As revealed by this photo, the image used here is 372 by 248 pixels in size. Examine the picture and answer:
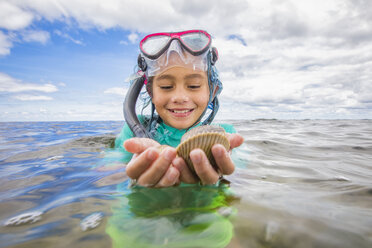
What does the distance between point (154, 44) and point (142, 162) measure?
265cm

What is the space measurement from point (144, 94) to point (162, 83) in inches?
49.5

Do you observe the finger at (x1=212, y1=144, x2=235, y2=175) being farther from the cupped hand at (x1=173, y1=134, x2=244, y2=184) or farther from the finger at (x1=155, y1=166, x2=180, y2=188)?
the finger at (x1=155, y1=166, x2=180, y2=188)

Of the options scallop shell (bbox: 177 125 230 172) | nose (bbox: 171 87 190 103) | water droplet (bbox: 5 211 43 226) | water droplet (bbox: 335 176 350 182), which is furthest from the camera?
nose (bbox: 171 87 190 103)

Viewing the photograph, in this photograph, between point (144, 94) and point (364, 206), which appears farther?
point (144, 94)

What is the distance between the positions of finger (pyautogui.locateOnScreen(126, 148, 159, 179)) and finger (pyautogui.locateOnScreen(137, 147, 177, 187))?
32mm

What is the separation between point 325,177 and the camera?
108 inches

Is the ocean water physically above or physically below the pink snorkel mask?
below

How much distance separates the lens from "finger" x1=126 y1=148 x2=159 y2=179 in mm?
1625

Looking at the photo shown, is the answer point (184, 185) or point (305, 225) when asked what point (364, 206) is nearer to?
point (305, 225)

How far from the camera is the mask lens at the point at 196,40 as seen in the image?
352 cm

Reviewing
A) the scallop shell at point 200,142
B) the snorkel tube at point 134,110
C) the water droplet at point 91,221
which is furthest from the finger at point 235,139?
the snorkel tube at point 134,110

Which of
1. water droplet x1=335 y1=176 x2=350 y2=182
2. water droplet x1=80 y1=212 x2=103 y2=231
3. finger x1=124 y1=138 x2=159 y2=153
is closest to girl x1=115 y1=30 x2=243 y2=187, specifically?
finger x1=124 y1=138 x2=159 y2=153

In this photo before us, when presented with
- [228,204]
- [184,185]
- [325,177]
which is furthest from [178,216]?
[325,177]

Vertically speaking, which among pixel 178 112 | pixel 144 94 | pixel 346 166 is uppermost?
pixel 144 94
